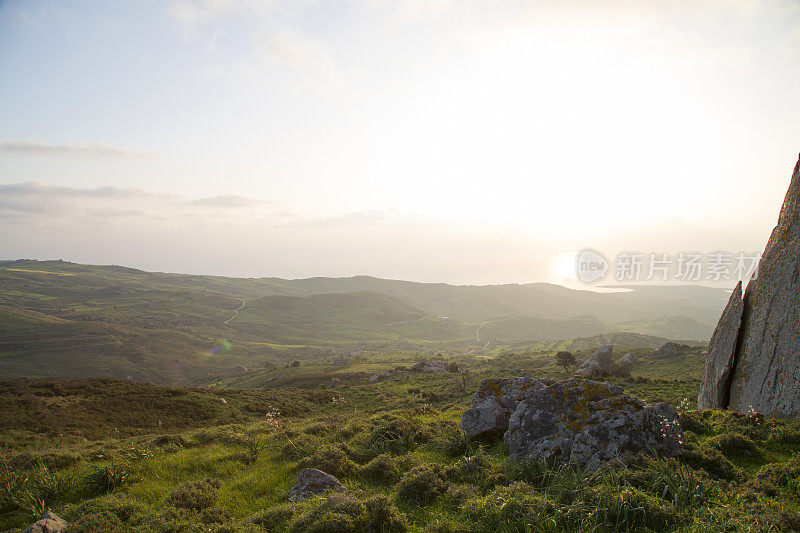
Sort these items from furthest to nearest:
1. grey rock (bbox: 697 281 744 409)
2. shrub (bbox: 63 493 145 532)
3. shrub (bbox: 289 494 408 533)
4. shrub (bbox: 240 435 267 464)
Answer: grey rock (bbox: 697 281 744 409), shrub (bbox: 240 435 267 464), shrub (bbox: 63 493 145 532), shrub (bbox: 289 494 408 533)

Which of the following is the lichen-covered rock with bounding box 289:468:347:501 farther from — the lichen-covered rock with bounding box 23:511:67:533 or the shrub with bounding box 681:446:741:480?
the shrub with bounding box 681:446:741:480

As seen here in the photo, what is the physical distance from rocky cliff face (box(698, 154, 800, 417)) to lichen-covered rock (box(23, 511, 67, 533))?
25.0 m

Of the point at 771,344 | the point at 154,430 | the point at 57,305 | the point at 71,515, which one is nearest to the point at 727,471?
the point at 771,344

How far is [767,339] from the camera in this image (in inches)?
657

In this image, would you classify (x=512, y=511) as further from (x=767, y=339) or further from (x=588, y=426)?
(x=767, y=339)

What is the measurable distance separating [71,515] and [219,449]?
254 inches

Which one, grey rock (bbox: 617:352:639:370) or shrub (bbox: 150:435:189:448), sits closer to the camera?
shrub (bbox: 150:435:189:448)

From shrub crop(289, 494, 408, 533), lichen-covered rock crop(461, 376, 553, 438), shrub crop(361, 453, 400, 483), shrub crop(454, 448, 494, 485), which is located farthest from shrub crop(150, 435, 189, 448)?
shrub crop(454, 448, 494, 485)

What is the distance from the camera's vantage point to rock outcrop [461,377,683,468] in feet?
31.2

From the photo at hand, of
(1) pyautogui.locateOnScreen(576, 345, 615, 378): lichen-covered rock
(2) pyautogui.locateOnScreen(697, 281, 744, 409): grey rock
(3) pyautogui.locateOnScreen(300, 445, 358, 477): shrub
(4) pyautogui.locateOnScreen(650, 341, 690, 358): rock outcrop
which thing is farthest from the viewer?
(4) pyautogui.locateOnScreen(650, 341, 690, 358): rock outcrop

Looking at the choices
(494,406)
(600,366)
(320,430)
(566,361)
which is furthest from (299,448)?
(566,361)

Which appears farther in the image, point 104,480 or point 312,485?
point 104,480

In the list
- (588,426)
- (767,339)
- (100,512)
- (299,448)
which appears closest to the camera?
(100,512)

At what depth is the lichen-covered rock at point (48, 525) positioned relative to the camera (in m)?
7.45
